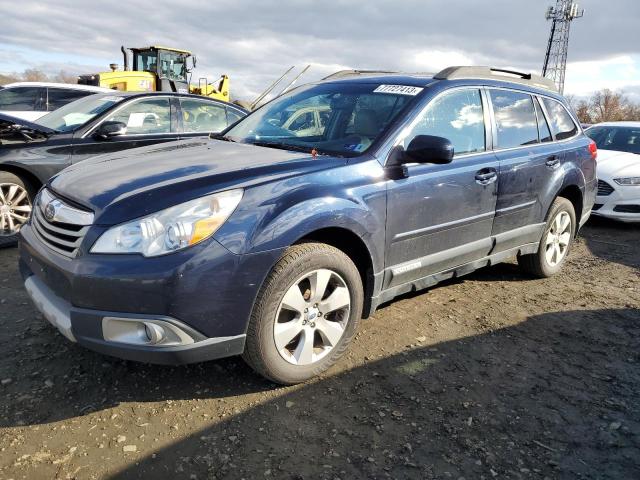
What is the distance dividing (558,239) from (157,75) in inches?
565

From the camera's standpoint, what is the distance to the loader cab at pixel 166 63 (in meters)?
16.6

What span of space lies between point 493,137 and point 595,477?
8.13ft

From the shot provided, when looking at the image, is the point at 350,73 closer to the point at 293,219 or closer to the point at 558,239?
the point at 293,219

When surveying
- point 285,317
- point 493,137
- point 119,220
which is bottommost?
point 285,317

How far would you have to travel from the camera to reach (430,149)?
10.1ft

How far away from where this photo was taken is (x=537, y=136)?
451 cm

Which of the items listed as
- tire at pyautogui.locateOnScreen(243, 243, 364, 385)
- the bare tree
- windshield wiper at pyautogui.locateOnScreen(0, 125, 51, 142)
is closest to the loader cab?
windshield wiper at pyautogui.locateOnScreen(0, 125, 51, 142)

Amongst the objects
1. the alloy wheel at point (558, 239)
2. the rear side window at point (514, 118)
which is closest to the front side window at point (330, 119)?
the rear side window at point (514, 118)

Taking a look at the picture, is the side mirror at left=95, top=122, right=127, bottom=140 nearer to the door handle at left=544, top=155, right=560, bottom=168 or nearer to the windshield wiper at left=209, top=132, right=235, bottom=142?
the windshield wiper at left=209, top=132, right=235, bottom=142

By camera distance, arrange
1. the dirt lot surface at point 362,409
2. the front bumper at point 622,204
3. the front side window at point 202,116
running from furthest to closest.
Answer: the front bumper at point 622,204 → the front side window at point 202,116 → the dirt lot surface at point 362,409

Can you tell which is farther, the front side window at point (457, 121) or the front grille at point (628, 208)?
the front grille at point (628, 208)

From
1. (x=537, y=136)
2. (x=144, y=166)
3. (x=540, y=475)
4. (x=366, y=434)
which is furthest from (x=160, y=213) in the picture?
(x=537, y=136)

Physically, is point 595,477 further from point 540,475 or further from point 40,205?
point 40,205

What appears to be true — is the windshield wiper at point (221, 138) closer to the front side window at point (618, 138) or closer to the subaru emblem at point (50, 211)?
the subaru emblem at point (50, 211)
